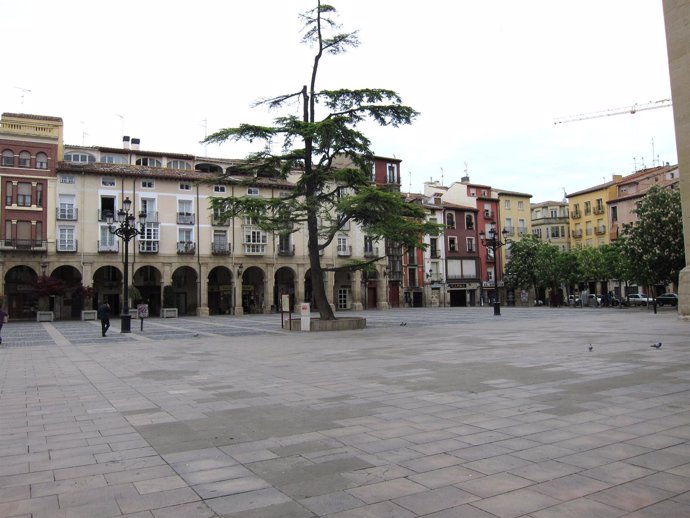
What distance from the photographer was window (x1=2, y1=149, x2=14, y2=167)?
42.0 meters

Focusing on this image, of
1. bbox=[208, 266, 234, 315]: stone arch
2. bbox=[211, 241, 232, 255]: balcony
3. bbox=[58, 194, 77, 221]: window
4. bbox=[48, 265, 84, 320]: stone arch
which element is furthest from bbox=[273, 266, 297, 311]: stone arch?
bbox=[58, 194, 77, 221]: window

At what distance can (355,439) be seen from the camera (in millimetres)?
5547

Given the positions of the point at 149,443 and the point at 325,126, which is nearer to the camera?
the point at 149,443

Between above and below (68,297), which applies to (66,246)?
above

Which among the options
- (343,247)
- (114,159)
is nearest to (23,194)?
(114,159)

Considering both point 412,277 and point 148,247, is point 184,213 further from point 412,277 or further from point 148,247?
point 412,277

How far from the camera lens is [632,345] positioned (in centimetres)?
1411

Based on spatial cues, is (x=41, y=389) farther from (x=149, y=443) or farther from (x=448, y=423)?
(x=448, y=423)

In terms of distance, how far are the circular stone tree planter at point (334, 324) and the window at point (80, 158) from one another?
111ft

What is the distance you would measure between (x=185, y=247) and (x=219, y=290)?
662 centimetres

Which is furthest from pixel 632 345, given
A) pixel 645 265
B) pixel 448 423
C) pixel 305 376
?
pixel 645 265

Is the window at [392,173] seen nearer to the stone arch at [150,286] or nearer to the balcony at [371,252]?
the balcony at [371,252]

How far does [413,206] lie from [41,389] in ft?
57.3

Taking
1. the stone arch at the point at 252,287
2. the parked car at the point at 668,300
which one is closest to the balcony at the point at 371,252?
the stone arch at the point at 252,287
